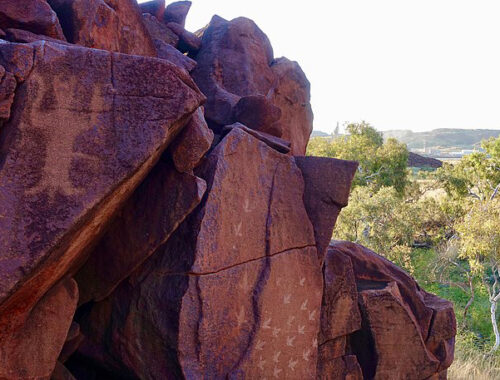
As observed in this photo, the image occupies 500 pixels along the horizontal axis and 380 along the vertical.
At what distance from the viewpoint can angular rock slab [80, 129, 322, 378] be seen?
3.95 metres

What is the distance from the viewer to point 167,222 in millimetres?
3912

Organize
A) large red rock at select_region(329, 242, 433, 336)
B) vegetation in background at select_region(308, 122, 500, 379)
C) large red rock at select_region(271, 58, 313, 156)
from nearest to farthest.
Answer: large red rock at select_region(329, 242, 433, 336)
large red rock at select_region(271, 58, 313, 156)
vegetation in background at select_region(308, 122, 500, 379)

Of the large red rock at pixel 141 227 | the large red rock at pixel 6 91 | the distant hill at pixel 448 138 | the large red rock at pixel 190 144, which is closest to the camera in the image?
the large red rock at pixel 6 91

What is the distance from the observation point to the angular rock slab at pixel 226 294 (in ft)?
13.0

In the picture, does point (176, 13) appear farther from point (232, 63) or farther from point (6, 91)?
point (6, 91)

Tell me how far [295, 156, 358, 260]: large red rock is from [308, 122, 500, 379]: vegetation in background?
5.48 meters

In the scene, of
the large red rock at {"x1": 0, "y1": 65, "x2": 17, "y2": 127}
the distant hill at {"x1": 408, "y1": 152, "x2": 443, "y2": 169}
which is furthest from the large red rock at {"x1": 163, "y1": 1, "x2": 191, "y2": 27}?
the distant hill at {"x1": 408, "y1": 152, "x2": 443, "y2": 169}

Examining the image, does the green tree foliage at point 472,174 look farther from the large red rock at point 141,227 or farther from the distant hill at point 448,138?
the distant hill at point 448,138

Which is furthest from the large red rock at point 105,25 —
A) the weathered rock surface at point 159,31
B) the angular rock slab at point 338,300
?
the angular rock slab at point 338,300

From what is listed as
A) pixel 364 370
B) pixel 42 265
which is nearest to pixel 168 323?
pixel 42 265

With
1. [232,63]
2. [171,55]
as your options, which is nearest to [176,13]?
[232,63]

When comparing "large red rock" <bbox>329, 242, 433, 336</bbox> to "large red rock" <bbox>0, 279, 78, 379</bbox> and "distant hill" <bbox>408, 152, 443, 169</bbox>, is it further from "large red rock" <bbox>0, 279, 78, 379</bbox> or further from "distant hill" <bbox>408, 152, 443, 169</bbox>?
"distant hill" <bbox>408, 152, 443, 169</bbox>

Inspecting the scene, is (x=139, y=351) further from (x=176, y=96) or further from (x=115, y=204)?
(x=176, y=96)

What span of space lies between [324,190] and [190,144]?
1.74 metres
